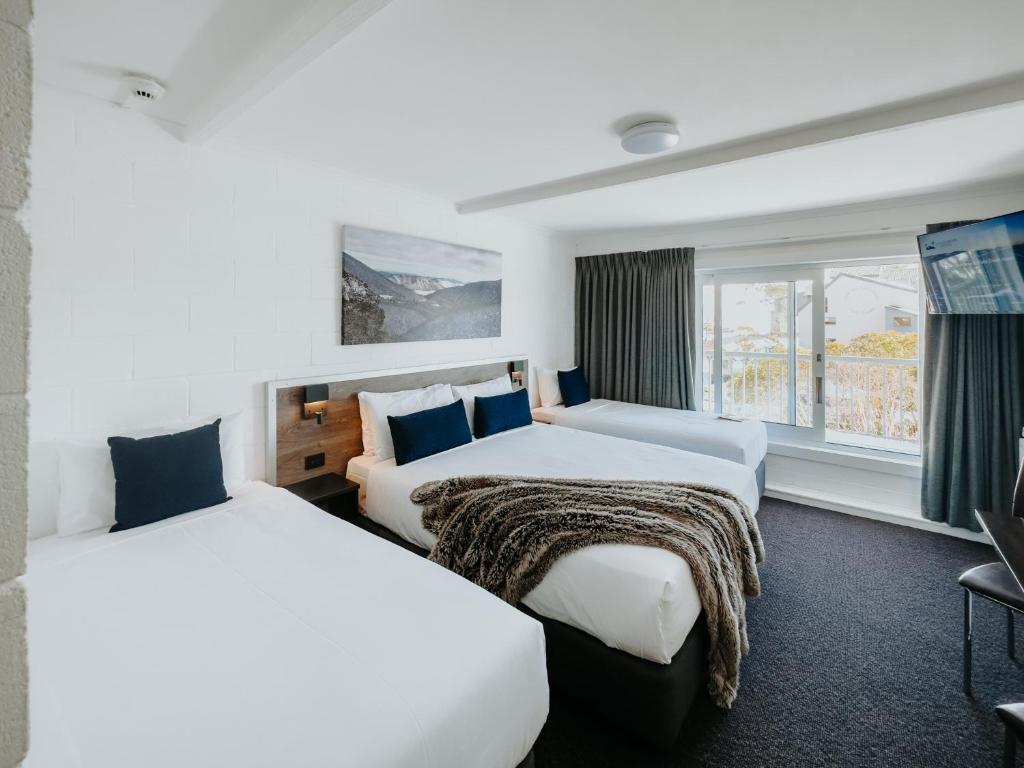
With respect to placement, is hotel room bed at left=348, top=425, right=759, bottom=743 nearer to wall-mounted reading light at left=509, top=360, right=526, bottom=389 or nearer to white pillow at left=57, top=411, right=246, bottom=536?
white pillow at left=57, top=411, right=246, bottom=536

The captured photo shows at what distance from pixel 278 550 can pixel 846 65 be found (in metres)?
2.79

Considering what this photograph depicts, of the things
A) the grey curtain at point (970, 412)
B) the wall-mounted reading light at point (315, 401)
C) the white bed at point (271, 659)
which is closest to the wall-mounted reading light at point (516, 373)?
the wall-mounted reading light at point (315, 401)

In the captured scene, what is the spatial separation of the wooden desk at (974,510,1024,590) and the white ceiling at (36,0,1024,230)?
1641 millimetres

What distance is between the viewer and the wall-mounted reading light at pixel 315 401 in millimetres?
2936

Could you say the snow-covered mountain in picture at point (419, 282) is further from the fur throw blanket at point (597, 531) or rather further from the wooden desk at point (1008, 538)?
the wooden desk at point (1008, 538)

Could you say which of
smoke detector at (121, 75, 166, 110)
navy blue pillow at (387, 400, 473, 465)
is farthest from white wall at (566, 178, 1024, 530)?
smoke detector at (121, 75, 166, 110)

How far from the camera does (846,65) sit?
69.9 inches

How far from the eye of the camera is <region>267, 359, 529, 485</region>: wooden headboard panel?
112 inches

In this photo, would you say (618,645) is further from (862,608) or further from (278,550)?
(862,608)

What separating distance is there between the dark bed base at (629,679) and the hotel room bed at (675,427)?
184 centimetres

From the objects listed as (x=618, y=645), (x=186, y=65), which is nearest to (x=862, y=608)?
(x=618, y=645)

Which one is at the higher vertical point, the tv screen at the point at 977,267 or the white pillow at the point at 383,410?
the tv screen at the point at 977,267

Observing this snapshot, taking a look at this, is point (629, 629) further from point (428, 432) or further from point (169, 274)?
point (169, 274)

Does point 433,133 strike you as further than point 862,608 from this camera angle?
No
